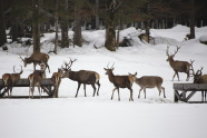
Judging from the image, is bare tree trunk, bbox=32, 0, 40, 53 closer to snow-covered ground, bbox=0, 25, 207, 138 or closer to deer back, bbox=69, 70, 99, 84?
snow-covered ground, bbox=0, 25, 207, 138

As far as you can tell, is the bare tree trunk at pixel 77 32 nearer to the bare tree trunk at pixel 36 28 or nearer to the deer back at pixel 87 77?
the bare tree trunk at pixel 36 28

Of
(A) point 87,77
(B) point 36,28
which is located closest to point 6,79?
(A) point 87,77

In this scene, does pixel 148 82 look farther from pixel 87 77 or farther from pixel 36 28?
pixel 36 28

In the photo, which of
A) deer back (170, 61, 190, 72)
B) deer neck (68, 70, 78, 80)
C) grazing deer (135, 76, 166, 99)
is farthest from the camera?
deer back (170, 61, 190, 72)

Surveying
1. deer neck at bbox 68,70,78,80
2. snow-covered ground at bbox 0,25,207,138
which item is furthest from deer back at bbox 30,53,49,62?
deer neck at bbox 68,70,78,80

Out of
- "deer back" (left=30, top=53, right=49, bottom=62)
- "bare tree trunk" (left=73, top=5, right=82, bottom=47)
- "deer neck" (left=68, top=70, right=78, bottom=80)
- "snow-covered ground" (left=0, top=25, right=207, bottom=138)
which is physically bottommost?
"snow-covered ground" (left=0, top=25, right=207, bottom=138)

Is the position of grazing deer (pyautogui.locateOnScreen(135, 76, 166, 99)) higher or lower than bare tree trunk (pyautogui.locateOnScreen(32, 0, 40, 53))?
lower

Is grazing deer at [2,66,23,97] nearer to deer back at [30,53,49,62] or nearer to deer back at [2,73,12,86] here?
deer back at [2,73,12,86]

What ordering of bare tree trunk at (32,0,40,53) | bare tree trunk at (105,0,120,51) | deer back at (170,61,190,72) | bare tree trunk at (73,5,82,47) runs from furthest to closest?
bare tree trunk at (73,5,82,47)
bare tree trunk at (105,0,120,51)
bare tree trunk at (32,0,40,53)
deer back at (170,61,190,72)

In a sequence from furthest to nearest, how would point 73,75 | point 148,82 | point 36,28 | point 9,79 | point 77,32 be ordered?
point 77,32, point 36,28, point 73,75, point 148,82, point 9,79

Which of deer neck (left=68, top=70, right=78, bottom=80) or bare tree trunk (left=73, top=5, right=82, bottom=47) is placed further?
bare tree trunk (left=73, top=5, right=82, bottom=47)

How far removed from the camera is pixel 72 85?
19.9 metres

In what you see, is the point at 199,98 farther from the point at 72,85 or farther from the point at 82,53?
the point at 82,53

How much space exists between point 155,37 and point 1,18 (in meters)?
16.3
